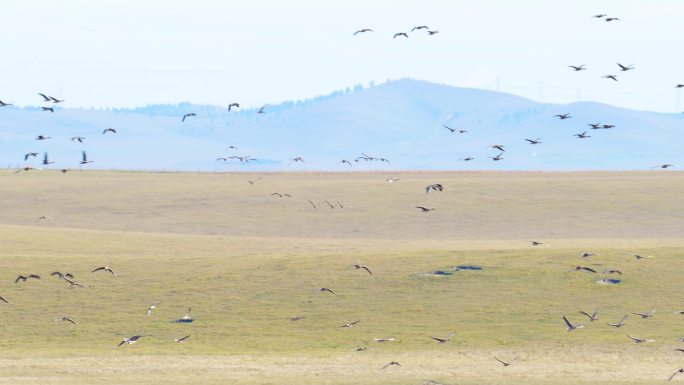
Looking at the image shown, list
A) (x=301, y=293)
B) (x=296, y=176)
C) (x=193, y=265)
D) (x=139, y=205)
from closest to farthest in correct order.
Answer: (x=301, y=293)
(x=193, y=265)
(x=139, y=205)
(x=296, y=176)

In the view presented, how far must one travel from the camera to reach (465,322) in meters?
53.4

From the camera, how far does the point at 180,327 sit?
173ft

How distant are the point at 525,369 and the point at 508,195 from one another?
67539 millimetres

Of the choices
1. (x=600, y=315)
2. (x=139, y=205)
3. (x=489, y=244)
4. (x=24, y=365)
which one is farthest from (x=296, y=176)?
(x=24, y=365)

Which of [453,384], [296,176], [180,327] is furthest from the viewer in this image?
[296,176]

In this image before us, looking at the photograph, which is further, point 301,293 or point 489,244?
point 489,244

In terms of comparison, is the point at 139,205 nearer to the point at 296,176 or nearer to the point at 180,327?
the point at 296,176

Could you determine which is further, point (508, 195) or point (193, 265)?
point (508, 195)

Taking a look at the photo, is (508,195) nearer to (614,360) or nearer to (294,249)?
(294,249)

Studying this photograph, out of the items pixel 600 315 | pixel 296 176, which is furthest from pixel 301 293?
pixel 296 176

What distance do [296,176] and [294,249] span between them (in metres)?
58.0

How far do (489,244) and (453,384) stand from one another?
42.3m

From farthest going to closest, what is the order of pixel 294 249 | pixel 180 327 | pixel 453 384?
pixel 294 249, pixel 180 327, pixel 453 384

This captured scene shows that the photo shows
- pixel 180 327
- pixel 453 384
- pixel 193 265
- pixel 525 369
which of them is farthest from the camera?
pixel 193 265
